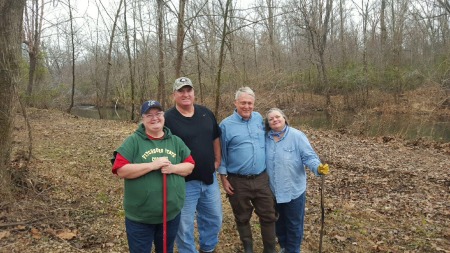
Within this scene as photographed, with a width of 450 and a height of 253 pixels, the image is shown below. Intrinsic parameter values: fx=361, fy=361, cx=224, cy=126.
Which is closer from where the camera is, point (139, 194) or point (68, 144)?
point (139, 194)

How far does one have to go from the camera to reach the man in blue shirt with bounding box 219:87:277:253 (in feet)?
12.6

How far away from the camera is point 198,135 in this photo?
354cm

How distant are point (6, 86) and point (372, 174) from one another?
7.64 metres

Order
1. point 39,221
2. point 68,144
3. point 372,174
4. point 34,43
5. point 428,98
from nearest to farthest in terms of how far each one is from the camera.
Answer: point 39,221
point 372,174
point 68,144
point 34,43
point 428,98

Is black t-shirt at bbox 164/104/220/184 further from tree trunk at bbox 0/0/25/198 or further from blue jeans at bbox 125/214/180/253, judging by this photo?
tree trunk at bbox 0/0/25/198

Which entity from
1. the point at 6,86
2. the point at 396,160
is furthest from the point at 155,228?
the point at 396,160

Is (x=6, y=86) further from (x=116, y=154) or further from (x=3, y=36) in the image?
(x=116, y=154)

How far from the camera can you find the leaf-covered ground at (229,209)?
176 inches

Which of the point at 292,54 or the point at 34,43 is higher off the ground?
the point at 292,54

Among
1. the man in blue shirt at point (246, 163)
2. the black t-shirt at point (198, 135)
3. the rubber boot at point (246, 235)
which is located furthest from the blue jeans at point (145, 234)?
the rubber boot at point (246, 235)

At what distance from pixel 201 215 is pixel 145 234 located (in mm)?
981

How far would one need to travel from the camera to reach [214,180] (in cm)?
385

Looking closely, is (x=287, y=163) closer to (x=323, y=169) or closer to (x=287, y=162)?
(x=287, y=162)

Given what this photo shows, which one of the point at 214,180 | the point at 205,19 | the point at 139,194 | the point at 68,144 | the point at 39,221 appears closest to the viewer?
the point at 139,194
